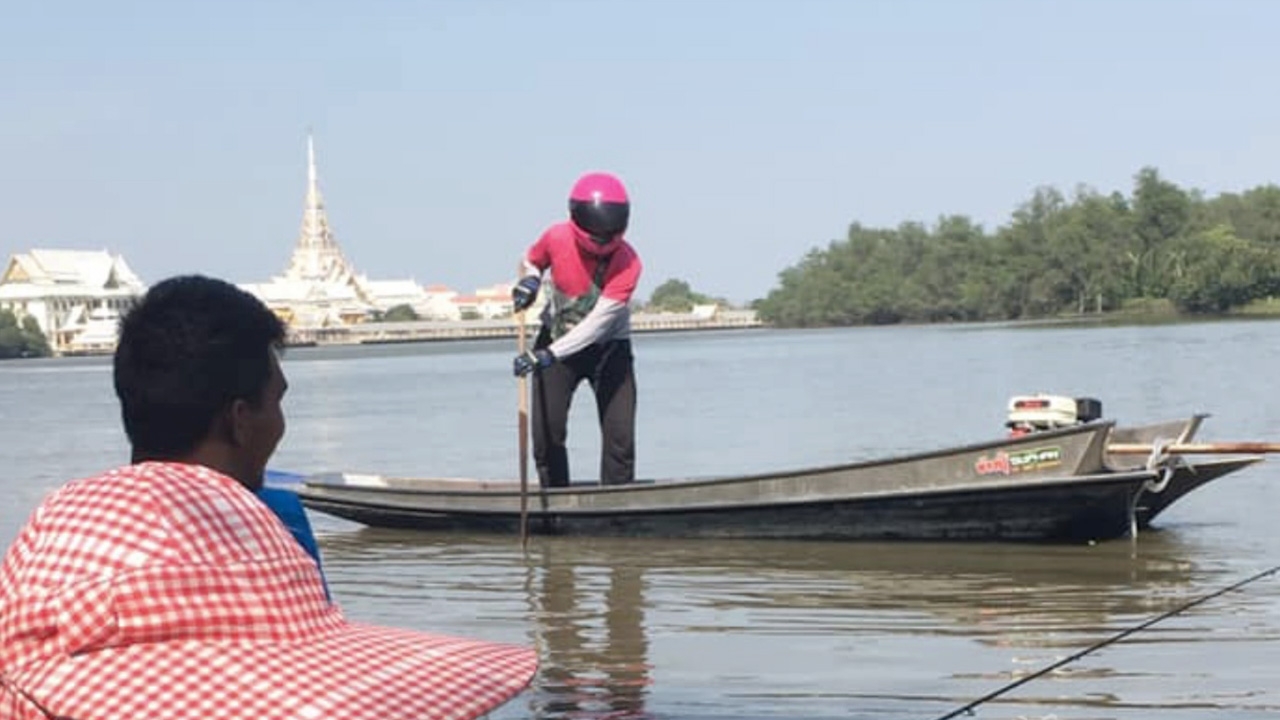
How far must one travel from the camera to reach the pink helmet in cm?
946

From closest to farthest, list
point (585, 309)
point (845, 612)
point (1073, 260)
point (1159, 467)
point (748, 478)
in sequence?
point (845, 612)
point (1159, 467)
point (585, 309)
point (748, 478)
point (1073, 260)

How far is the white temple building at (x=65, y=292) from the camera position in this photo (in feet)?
476

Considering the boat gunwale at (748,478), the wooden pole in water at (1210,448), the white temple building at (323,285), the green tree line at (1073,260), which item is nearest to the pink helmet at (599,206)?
the boat gunwale at (748,478)

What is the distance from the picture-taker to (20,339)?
138500 mm

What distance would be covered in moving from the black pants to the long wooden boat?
0.29 metres

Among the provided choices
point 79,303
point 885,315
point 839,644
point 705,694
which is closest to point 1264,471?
point 839,644

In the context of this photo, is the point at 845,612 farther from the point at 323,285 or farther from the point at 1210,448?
the point at 323,285

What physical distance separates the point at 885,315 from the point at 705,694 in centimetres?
12876

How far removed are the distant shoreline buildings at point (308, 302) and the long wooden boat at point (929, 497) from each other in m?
118

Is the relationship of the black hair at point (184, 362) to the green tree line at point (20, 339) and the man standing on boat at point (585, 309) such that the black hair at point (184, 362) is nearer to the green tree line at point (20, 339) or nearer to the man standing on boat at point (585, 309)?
the man standing on boat at point (585, 309)

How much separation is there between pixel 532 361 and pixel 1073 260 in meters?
99.0

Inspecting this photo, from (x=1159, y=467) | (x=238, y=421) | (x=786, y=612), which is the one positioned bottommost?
(x=786, y=612)

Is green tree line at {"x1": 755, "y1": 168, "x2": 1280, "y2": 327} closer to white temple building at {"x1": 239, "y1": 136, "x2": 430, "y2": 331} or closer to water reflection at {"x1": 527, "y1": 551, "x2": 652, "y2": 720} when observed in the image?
white temple building at {"x1": 239, "y1": 136, "x2": 430, "y2": 331}

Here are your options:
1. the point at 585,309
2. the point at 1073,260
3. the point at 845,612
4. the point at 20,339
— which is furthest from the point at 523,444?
the point at 20,339
